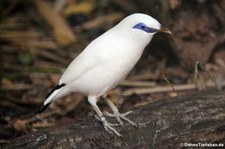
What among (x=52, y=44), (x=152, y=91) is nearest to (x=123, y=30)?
(x=152, y=91)

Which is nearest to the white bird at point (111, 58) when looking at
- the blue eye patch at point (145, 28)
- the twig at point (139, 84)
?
the blue eye patch at point (145, 28)

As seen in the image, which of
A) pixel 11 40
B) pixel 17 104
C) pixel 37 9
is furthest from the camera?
pixel 37 9

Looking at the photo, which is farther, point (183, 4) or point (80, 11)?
point (80, 11)

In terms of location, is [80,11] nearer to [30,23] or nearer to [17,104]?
[30,23]

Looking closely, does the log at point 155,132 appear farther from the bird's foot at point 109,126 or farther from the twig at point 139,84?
the twig at point 139,84

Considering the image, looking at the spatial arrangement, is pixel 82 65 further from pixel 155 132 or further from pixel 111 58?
pixel 155 132

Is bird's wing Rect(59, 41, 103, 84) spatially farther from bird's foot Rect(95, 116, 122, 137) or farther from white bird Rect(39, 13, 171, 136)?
A: bird's foot Rect(95, 116, 122, 137)
